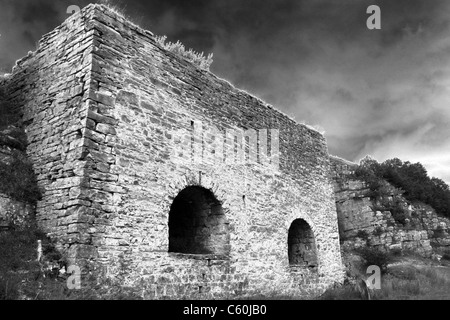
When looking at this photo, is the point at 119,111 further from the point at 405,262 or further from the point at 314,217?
the point at 405,262

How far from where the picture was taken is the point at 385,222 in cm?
1580

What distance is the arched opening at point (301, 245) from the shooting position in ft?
37.4

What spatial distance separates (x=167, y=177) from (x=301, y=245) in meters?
5.82

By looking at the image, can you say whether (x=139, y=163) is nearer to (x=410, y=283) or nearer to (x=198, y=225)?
(x=198, y=225)

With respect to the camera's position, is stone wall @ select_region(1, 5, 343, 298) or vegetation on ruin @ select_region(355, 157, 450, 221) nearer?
stone wall @ select_region(1, 5, 343, 298)

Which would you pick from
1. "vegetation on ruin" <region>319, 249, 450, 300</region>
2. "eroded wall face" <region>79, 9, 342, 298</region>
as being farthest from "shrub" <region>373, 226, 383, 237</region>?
"eroded wall face" <region>79, 9, 342, 298</region>

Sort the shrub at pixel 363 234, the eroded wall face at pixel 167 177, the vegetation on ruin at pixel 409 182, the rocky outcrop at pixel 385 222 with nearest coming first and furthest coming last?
the eroded wall face at pixel 167 177 → the rocky outcrop at pixel 385 222 → the shrub at pixel 363 234 → the vegetation on ruin at pixel 409 182

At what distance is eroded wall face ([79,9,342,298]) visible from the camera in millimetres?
6379

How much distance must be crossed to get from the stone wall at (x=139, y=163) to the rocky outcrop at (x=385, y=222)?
648 centimetres

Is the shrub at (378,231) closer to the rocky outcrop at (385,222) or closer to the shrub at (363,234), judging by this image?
the rocky outcrop at (385,222)

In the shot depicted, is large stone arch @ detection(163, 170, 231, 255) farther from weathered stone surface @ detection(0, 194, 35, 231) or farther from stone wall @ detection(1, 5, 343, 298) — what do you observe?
weathered stone surface @ detection(0, 194, 35, 231)

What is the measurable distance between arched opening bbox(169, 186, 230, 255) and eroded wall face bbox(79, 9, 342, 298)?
0.20m

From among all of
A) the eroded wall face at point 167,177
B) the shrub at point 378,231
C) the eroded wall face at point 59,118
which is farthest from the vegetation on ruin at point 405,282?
the eroded wall face at point 59,118

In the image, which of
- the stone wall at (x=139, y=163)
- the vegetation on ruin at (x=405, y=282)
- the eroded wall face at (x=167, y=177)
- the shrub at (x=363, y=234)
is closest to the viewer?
the stone wall at (x=139, y=163)
